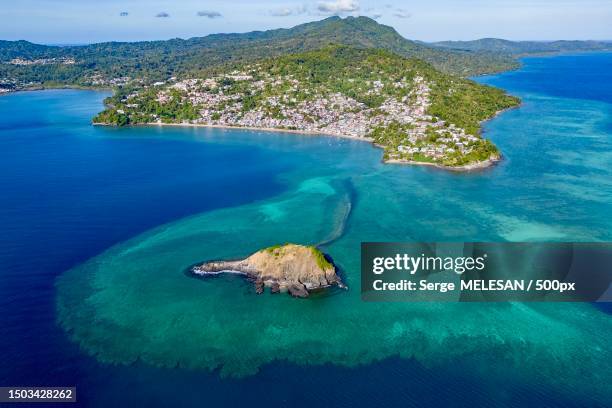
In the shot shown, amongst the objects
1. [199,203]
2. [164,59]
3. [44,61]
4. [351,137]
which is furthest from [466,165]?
[44,61]

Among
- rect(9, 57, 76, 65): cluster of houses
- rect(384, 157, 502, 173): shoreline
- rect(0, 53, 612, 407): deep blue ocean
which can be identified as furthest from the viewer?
rect(9, 57, 76, 65): cluster of houses

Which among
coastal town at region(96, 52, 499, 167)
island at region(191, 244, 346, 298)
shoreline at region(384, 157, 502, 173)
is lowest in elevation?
island at region(191, 244, 346, 298)

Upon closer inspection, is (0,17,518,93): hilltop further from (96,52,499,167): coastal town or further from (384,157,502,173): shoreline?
(384,157,502,173): shoreline

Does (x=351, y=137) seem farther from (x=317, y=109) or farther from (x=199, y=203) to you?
(x=199, y=203)

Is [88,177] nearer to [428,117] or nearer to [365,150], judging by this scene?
[365,150]

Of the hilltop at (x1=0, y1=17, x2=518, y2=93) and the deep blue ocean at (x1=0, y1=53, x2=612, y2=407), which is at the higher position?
the hilltop at (x1=0, y1=17, x2=518, y2=93)

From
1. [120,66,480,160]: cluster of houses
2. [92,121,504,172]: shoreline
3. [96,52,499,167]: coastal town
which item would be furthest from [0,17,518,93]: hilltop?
[92,121,504,172]: shoreline
